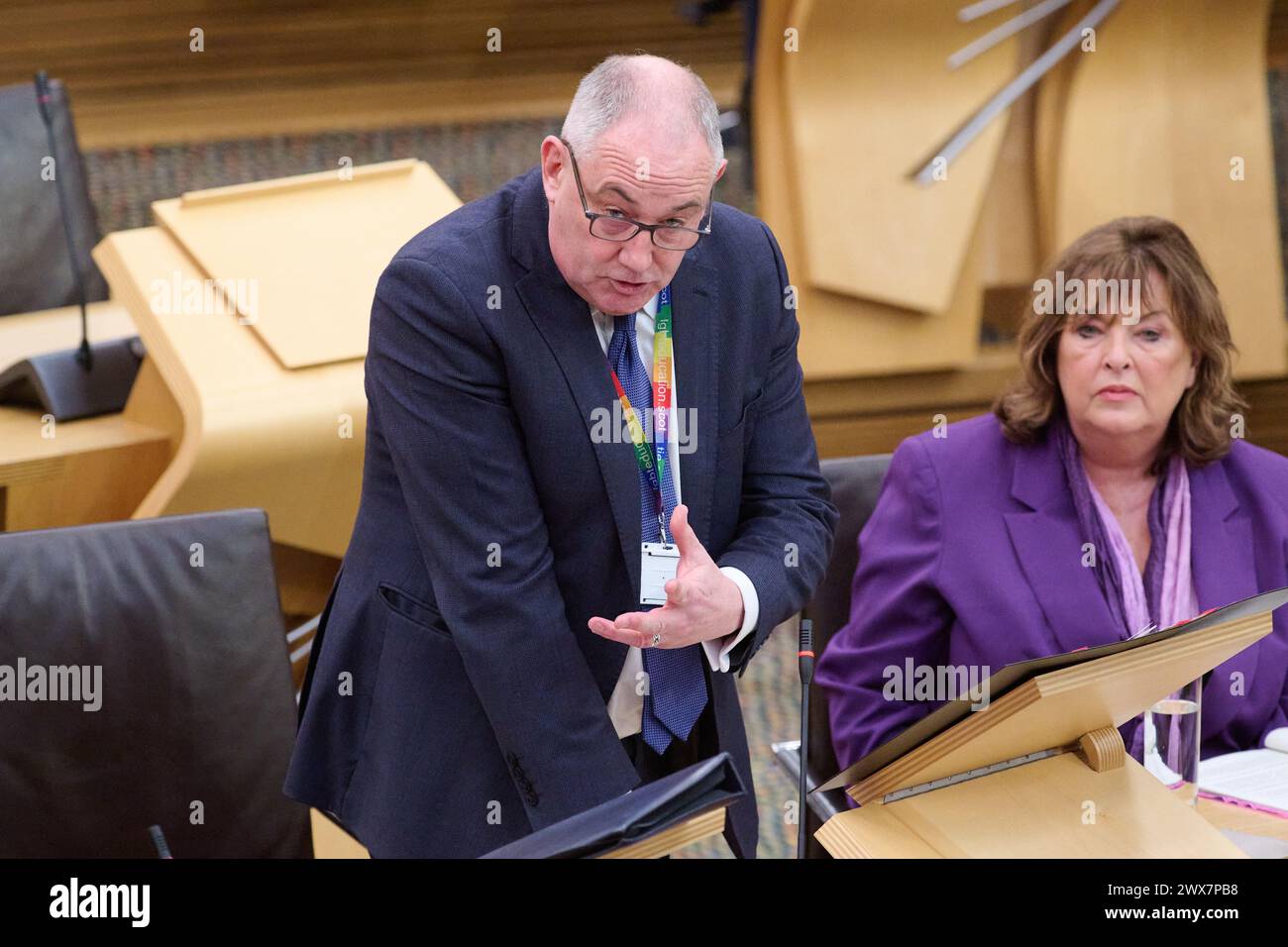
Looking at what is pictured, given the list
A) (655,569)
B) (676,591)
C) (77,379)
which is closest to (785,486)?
(655,569)

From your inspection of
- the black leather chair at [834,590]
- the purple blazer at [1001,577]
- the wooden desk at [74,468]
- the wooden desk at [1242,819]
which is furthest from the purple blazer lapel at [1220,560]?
the wooden desk at [74,468]

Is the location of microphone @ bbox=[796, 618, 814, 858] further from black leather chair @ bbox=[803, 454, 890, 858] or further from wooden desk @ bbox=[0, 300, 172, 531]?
wooden desk @ bbox=[0, 300, 172, 531]

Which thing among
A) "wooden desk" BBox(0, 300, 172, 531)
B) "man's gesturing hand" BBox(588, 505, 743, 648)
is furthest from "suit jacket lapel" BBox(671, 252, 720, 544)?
"wooden desk" BBox(0, 300, 172, 531)

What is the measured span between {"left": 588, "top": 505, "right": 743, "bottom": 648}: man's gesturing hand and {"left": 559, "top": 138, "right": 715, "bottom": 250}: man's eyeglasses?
10.5 inches

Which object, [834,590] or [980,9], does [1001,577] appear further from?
[980,9]

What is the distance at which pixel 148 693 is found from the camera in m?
1.97

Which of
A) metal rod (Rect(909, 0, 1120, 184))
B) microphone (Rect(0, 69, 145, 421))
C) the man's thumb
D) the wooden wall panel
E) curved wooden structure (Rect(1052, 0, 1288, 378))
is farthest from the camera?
the wooden wall panel

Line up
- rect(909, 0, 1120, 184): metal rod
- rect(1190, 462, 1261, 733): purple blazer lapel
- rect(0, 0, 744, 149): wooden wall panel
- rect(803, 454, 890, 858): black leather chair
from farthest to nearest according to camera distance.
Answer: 1. rect(0, 0, 744, 149): wooden wall panel
2. rect(909, 0, 1120, 184): metal rod
3. rect(803, 454, 890, 858): black leather chair
4. rect(1190, 462, 1261, 733): purple blazer lapel

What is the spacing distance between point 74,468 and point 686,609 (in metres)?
1.61

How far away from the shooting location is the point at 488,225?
165cm

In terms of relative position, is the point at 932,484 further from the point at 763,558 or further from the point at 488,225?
the point at 488,225

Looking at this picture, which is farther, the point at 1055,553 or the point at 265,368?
the point at 265,368

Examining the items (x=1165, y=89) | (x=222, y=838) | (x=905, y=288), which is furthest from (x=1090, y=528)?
(x=1165, y=89)

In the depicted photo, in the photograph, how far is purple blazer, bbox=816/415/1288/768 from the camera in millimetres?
2109
